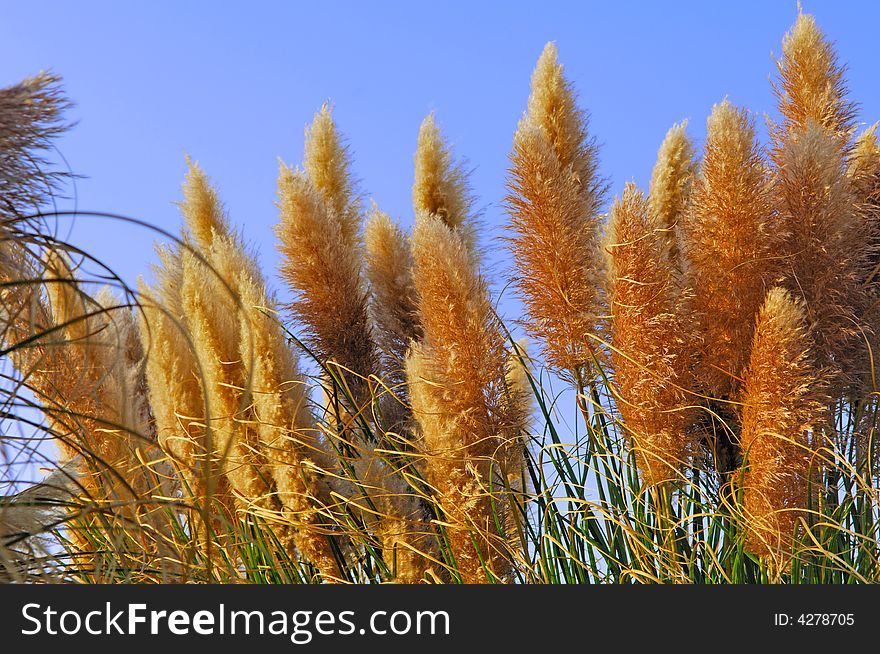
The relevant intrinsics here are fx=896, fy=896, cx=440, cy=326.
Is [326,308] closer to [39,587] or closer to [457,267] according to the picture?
[457,267]

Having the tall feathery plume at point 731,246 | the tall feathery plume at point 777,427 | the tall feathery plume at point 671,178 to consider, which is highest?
the tall feathery plume at point 671,178

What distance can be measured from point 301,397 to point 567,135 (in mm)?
1154

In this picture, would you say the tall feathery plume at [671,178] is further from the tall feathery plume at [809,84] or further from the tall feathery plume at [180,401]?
the tall feathery plume at [180,401]

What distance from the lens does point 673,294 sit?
2268 mm

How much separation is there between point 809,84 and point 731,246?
84cm

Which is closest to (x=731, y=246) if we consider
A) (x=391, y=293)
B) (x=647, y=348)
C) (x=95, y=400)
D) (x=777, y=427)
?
(x=647, y=348)

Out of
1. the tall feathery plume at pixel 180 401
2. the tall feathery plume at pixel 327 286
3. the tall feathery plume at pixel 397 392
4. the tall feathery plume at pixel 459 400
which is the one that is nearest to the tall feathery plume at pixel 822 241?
the tall feathery plume at pixel 459 400

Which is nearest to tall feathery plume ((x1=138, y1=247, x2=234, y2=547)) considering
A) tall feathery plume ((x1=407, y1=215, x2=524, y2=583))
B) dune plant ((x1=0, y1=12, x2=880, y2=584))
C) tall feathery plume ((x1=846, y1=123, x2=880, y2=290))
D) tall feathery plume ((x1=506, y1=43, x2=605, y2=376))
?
dune plant ((x1=0, y1=12, x2=880, y2=584))

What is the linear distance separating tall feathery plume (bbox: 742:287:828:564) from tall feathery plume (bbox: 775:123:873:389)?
0.93 feet

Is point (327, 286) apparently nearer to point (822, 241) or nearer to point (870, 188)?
point (822, 241)

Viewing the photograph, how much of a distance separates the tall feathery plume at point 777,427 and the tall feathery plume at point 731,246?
0.56 feet

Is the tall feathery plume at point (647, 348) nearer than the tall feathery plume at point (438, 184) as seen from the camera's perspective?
Yes

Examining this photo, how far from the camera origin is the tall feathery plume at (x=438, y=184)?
286 cm

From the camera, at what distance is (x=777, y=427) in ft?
6.79
